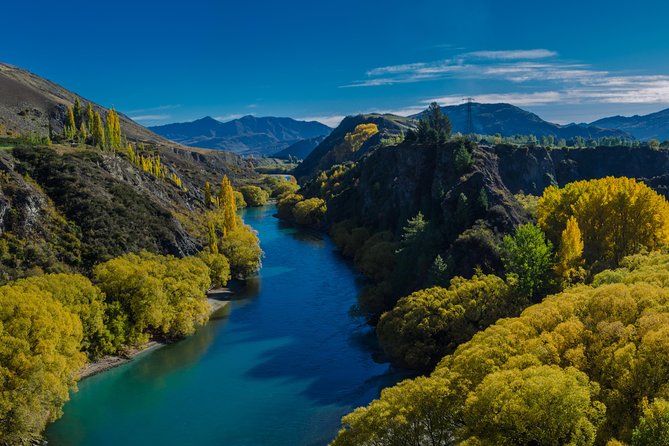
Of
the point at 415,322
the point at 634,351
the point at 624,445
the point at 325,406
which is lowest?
the point at 325,406

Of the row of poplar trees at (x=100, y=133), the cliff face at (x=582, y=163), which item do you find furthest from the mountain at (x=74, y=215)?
the cliff face at (x=582, y=163)

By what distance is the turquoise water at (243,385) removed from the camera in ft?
171

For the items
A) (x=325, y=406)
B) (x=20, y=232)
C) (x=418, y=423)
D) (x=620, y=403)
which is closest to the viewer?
(x=620, y=403)

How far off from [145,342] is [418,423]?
52.6 meters

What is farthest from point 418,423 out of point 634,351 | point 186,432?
point 186,432

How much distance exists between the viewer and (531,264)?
67.5 meters

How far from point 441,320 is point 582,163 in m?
157

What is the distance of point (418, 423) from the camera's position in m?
33.3

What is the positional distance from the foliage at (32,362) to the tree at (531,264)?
54.4 metres

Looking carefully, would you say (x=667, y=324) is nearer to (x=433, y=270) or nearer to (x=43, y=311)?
(x=433, y=270)

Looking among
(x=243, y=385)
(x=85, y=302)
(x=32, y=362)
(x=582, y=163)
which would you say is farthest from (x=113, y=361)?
(x=582, y=163)

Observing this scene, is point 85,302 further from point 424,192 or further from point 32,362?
point 424,192

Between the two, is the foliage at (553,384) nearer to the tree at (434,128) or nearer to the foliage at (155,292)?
the foliage at (155,292)

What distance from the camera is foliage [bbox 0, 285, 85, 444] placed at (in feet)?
150
